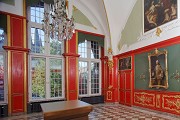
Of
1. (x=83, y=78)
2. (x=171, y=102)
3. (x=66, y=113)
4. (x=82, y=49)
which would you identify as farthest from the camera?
(x=82, y=49)

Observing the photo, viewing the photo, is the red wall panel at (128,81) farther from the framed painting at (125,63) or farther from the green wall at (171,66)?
the green wall at (171,66)

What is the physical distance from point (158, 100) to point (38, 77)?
5155mm

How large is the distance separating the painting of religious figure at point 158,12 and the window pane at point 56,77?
4387 millimetres

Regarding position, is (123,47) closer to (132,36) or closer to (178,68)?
(132,36)

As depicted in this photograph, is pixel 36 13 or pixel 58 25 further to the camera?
pixel 36 13

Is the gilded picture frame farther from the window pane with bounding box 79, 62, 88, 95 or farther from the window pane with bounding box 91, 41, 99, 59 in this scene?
the window pane with bounding box 79, 62, 88, 95

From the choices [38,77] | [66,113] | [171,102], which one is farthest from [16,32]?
[171,102]

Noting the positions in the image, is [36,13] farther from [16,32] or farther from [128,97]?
[128,97]

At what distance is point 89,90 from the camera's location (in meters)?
7.96

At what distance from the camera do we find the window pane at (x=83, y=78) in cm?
779

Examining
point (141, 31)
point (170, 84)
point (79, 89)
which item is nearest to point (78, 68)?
point (79, 89)

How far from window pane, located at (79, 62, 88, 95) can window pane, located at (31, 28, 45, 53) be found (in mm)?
2325

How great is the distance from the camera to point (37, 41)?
6.57 meters

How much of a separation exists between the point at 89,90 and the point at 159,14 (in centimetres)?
503
